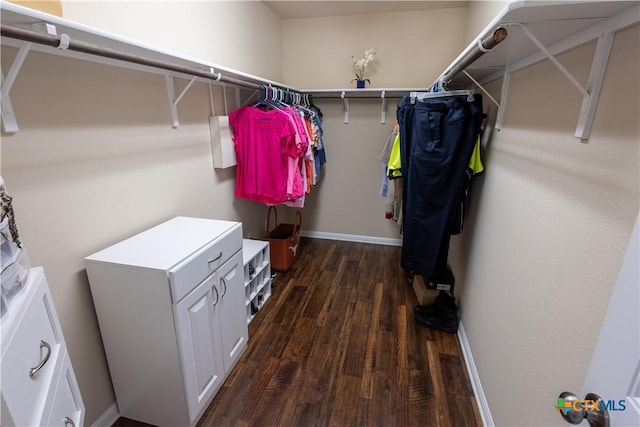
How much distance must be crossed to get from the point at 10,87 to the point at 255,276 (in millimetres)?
1739

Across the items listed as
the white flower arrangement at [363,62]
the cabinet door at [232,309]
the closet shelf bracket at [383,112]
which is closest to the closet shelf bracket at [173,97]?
the cabinet door at [232,309]

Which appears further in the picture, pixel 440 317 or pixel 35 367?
pixel 440 317

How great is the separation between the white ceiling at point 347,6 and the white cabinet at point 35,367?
3.09 m

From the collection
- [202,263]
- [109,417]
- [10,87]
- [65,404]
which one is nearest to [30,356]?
[65,404]

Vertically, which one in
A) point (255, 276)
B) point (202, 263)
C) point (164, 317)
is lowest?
point (255, 276)

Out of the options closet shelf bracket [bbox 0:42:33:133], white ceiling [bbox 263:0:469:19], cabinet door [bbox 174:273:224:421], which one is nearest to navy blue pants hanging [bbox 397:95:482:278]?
cabinet door [bbox 174:273:224:421]

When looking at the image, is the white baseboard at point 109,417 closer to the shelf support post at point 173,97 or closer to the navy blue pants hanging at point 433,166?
the shelf support post at point 173,97

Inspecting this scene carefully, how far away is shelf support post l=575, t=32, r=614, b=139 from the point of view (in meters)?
0.87

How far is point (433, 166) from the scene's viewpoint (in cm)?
182

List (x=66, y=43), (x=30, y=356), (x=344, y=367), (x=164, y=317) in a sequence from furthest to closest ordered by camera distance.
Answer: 1. (x=344, y=367)
2. (x=164, y=317)
3. (x=66, y=43)
4. (x=30, y=356)

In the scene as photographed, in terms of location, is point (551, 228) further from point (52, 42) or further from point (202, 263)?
point (52, 42)

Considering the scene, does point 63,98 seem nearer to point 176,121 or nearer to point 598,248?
point 176,121

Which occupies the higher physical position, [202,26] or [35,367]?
[202,26]

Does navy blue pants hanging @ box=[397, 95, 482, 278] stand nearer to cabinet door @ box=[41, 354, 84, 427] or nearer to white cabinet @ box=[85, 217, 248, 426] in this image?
white cabinet @ box=[85, 217, 248, 426]
